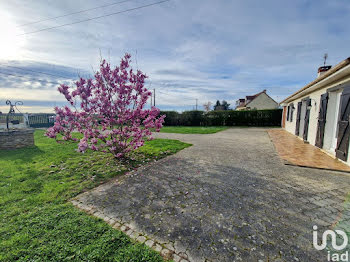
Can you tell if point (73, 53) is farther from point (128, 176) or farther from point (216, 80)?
point (216, 80)

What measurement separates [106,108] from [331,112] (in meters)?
8.34

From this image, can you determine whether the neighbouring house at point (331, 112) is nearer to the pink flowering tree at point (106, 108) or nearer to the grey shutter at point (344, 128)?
the grey shutter at point (344, 128)

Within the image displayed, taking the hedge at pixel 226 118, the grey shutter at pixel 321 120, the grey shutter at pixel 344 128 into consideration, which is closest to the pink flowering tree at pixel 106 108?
the grey shutter at pixel 344 128

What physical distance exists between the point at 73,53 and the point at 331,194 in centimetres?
1208

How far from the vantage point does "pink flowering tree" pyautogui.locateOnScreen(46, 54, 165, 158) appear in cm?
454

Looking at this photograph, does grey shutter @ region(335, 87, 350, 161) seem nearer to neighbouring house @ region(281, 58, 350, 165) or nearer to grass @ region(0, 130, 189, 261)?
neighbouring house @ region(281, 58, 350, 165)

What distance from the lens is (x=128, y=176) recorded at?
13.0ft

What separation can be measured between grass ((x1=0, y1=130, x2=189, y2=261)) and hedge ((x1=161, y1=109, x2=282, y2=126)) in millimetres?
17815

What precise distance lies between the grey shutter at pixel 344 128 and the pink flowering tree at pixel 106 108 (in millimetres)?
5957

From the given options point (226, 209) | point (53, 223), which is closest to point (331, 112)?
point (226, 209)

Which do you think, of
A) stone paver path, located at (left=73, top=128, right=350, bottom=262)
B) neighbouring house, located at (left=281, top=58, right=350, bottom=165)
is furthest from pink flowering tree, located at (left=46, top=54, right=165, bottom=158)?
neighbouring house, located at (left=281, top=58, right=350, bottom=165)

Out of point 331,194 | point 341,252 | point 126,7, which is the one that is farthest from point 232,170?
point 126,7

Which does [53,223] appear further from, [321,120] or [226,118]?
[226,118]

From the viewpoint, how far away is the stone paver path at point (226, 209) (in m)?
1.79
